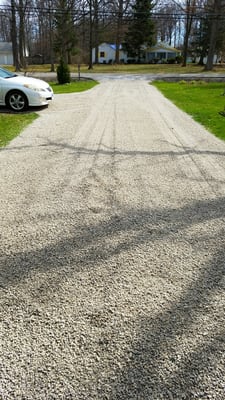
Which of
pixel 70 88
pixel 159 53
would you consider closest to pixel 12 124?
pixel 70 88

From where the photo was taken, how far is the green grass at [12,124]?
6.90 m

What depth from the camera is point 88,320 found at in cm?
207

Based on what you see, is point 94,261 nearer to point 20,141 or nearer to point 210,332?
point 210,332

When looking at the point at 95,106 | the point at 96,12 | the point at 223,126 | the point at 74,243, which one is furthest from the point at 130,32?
the point at 74,243

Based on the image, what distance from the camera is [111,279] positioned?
8.05 feet

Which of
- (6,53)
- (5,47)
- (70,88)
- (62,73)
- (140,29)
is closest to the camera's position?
(70,88)

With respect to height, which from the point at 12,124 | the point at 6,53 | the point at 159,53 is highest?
the point at 159,53

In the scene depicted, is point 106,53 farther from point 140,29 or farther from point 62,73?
point 62,73

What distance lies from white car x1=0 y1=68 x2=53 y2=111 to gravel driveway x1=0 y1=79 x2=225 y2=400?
17.1 feet

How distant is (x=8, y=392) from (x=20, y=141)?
18.2ft

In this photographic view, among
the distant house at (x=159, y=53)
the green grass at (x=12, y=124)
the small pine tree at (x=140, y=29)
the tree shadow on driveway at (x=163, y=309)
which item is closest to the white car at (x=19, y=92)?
the green grass at (x=12, y=124)

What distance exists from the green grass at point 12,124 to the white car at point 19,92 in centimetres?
50

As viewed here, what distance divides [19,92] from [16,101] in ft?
0.92

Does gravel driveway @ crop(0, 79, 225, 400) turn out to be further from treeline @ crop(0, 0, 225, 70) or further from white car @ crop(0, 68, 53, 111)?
treeline @ crop(0, 0, 225, 70)
